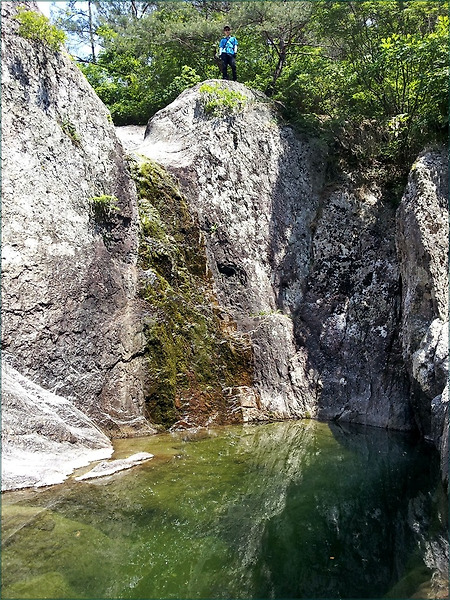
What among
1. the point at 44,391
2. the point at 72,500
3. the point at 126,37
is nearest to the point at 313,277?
the point at 44,391

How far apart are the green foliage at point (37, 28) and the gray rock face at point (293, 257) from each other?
359 cm

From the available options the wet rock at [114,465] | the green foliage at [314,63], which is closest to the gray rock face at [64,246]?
the wet rock at [114,465]

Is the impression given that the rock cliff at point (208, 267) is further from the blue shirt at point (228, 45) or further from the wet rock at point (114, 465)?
Result: the wet rock at point (114, 465)

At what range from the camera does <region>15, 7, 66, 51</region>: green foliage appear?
9391 millimetres

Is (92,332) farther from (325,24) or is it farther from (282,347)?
(325,24)

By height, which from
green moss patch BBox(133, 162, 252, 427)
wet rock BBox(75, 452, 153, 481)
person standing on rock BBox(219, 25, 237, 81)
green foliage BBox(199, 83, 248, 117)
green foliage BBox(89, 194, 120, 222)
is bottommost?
wet rock BBox(75, 452, 153, 481)

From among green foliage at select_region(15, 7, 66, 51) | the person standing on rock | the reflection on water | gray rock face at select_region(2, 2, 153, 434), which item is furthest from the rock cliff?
the reflection on water

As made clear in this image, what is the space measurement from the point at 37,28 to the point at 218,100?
5.19 m

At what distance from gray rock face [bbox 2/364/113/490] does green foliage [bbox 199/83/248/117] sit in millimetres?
8648

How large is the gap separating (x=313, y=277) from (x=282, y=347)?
237 cm

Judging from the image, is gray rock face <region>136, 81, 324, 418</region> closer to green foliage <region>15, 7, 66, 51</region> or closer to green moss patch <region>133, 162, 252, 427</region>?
green moss patch <region>133, 162, 252, 427</region>

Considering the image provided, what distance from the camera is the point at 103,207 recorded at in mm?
10234

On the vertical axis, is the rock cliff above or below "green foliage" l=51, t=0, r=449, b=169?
below

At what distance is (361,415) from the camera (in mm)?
11625
